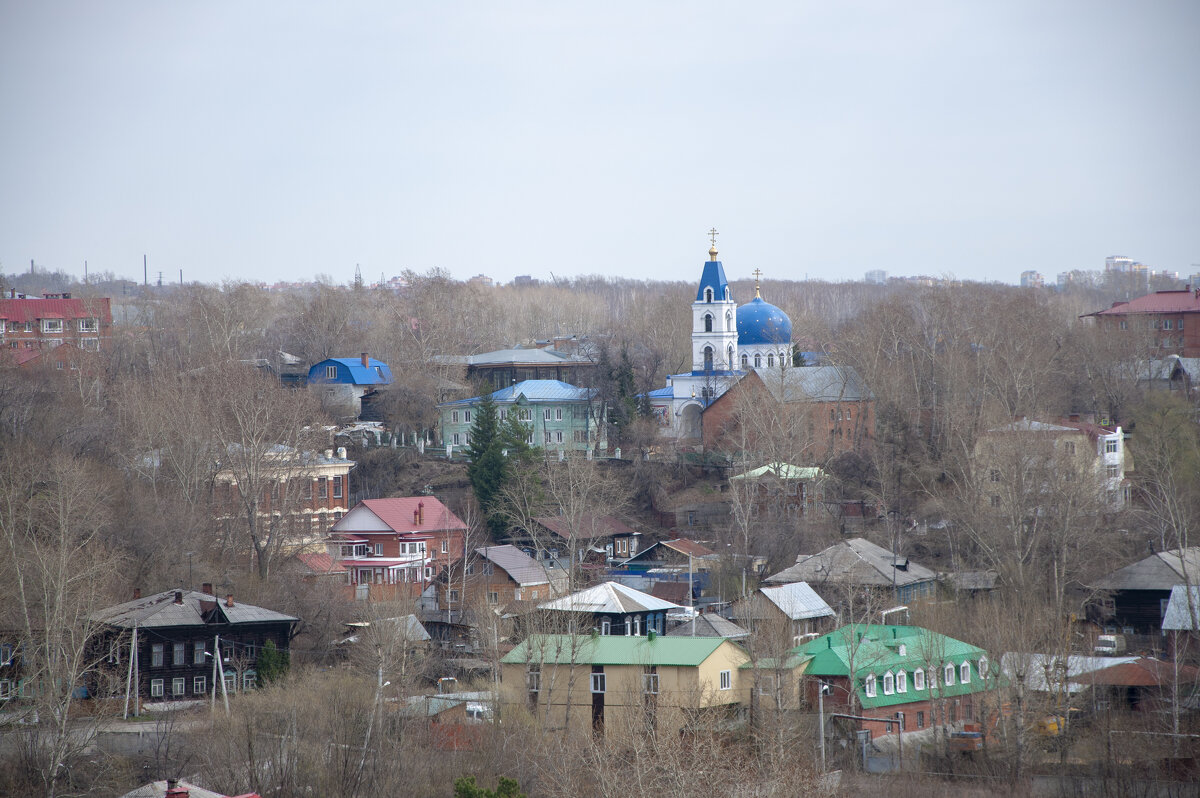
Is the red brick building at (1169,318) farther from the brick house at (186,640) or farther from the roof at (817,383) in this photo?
the brick house at (186,640)

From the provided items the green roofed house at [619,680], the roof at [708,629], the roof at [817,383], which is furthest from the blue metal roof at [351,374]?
the green roofed house at [619,680]

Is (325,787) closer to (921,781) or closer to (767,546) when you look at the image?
(921,781)

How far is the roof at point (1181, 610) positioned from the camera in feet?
111

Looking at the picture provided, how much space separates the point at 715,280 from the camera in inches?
2277

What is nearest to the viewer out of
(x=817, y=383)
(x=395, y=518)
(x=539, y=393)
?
(x=395, y=518)

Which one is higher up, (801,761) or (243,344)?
(243,344)

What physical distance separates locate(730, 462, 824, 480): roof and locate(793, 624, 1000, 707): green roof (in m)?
13.4

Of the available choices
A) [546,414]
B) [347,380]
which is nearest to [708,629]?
[546,414]

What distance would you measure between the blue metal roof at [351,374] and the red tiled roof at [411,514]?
15273mm

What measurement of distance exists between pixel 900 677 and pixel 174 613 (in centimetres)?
1529

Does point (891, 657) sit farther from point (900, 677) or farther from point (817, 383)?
point (817, 383)

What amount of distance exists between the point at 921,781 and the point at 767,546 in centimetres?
Answer: 1525

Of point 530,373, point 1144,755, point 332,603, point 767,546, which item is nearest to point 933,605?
point 767,546

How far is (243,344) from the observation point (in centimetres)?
6669
